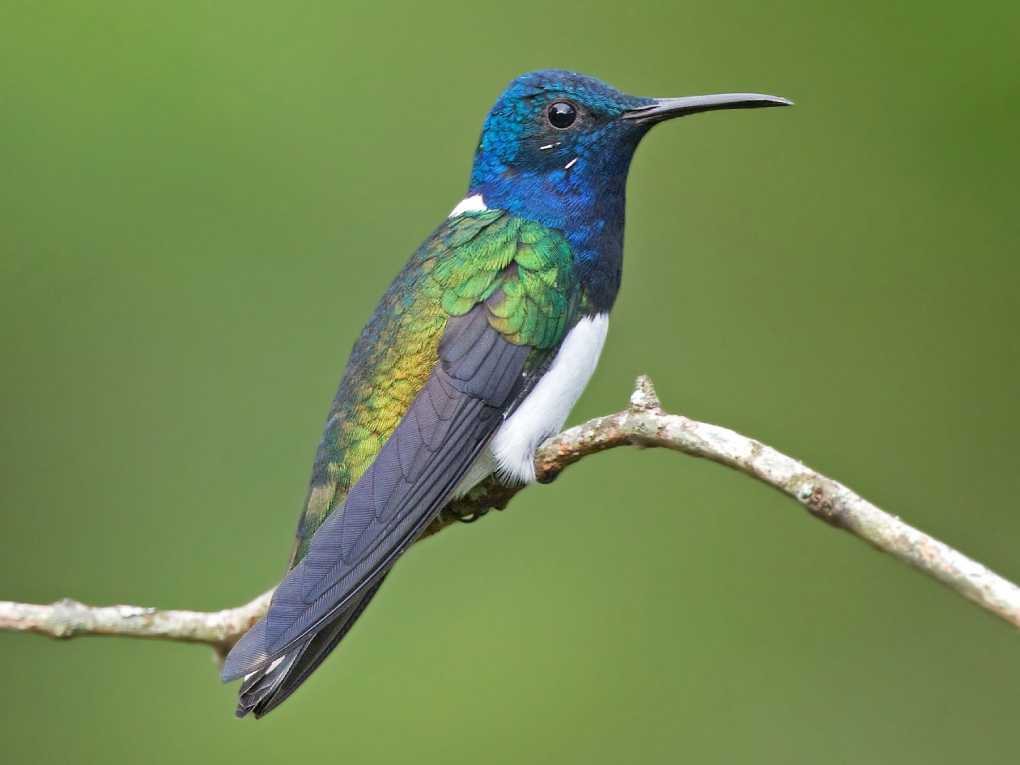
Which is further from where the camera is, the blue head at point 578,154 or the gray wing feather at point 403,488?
the blue head at point 578,154

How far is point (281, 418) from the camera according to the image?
567 centimetres

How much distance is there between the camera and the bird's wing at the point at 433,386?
312 cm

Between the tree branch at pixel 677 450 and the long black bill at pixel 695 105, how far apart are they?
1.06 metres

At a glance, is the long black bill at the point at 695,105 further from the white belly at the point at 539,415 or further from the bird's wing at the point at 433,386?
the white belly at the point at 539,415

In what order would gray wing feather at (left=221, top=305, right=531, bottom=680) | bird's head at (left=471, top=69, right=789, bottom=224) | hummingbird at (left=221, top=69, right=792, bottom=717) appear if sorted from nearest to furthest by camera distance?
gray wing feather at (left=221, top=305, right=531, bottom=680), hummingbird at (left=221, top=69, right=792, bottom=717), bird's head at (left=471, top=69, right=789, bottom=224)

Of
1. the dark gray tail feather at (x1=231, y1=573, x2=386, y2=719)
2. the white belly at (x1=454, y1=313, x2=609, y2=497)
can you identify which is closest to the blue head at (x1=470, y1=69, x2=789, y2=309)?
the white belly at (x1=454, y1=313, x2=609, y2=497)

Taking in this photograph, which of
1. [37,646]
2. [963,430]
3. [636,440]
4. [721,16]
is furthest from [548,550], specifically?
[636,440]

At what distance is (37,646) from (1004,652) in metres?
3.93

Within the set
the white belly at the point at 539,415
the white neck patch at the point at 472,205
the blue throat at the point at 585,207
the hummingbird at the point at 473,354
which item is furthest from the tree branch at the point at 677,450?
the white neck patch at the point at 472,205

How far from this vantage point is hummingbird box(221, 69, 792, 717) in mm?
3156

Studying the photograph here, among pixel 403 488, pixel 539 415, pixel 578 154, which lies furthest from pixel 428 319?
pixel 578 154

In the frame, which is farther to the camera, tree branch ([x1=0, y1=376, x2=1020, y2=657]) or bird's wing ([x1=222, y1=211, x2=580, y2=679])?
bird's wing ([x1=222, y1=211, x2=580, y2=679])

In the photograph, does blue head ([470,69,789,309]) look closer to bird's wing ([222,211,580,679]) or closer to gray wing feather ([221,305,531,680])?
bird's wing ([222,211,580,679])

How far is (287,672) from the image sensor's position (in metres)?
3.16
